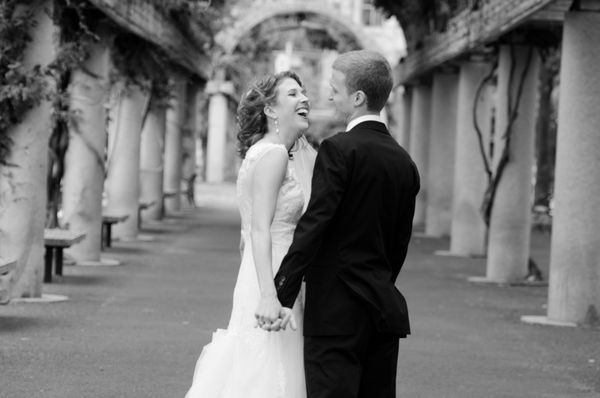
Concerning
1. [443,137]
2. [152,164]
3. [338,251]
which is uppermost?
[443,137]

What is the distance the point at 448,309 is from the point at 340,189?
10.2m

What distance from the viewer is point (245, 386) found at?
6340 mm

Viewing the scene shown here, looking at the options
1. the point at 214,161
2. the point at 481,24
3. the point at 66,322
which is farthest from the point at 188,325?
the point at 214,161

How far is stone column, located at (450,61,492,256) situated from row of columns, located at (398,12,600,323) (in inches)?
0.6

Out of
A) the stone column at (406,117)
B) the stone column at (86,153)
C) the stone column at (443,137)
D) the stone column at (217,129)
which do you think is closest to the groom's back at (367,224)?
the stone column at (86,153)

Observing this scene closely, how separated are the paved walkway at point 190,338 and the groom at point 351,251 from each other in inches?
144

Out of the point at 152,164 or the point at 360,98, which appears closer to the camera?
the point at 360,98

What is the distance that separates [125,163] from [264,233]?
18.7m

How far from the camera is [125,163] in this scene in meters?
24.6

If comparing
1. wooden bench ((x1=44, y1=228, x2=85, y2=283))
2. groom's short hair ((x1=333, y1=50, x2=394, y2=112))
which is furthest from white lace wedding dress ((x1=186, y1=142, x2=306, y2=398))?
wooden bench ((x1=44, y1=228, x2=85, y2=283))

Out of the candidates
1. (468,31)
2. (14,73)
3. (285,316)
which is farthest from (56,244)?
(285,316)

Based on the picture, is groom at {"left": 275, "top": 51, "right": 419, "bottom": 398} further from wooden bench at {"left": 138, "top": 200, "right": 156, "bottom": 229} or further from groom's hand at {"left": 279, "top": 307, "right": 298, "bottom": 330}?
wooden bench at {"left": 138, "top": 200, "right": 156, "bottom": 229}

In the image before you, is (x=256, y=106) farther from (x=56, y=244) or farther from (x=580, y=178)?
(x=56, y=244)

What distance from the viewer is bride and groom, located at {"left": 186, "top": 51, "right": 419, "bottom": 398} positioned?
18.9ft
